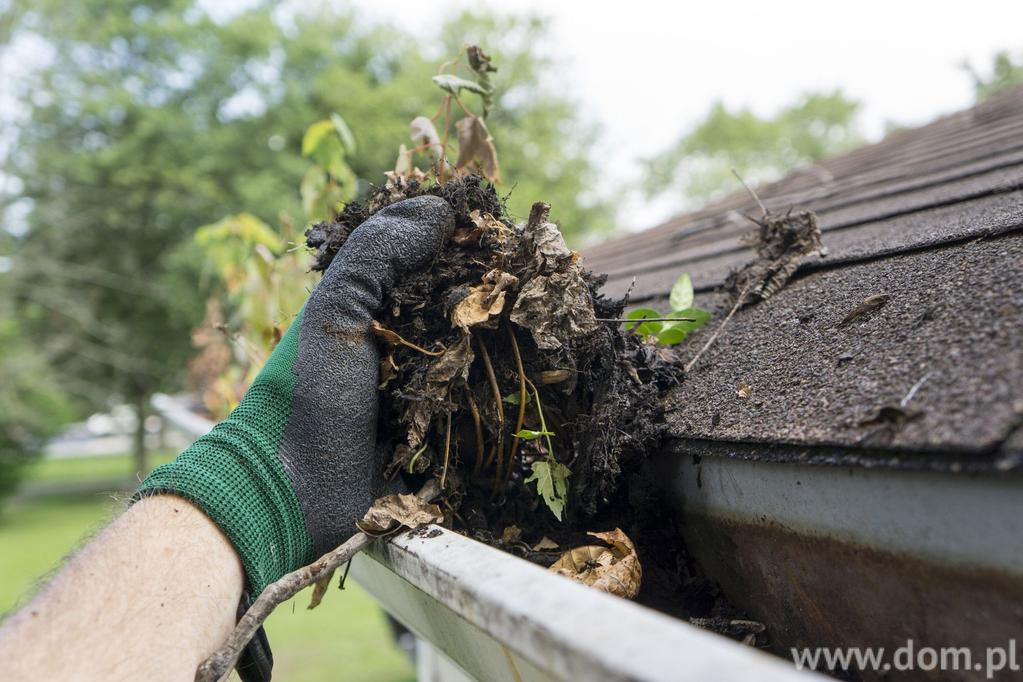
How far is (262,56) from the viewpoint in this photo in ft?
52.3

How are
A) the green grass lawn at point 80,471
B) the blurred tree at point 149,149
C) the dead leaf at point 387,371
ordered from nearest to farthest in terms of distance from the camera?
the dead leaf at point 387,371, the blurred tree at point 149,149, the green grass lawn at point 80,471

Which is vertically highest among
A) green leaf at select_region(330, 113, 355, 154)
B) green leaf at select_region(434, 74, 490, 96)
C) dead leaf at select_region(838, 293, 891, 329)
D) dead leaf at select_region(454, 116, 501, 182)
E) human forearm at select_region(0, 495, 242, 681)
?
green leaf at select_region(330, 113, 355, 154)

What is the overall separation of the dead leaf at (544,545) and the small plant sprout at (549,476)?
1.8 inches

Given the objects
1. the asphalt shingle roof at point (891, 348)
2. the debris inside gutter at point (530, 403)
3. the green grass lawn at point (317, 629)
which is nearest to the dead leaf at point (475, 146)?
the debris inside gutter at point (530, 403)

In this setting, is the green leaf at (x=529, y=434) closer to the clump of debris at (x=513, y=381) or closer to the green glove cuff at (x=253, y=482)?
the clump of debris at (x=513, y=381)

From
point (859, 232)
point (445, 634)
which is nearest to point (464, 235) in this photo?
point (445, 634)

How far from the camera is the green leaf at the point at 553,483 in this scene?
1092mm

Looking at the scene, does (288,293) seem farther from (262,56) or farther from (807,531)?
Answer: (262,56)

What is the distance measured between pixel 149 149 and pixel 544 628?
1707 cm

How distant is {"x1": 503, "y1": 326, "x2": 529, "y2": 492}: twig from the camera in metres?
1.12

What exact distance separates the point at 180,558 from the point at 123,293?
17.8m

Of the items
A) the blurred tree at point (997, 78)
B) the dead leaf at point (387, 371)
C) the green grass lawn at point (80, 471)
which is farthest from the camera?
the green grass lawn at point (80, 471)

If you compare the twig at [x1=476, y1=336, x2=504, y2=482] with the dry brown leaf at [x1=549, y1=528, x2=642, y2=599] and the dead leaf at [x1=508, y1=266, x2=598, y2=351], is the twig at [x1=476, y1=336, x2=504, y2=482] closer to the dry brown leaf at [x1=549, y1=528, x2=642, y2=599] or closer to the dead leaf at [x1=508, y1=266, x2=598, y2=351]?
the dead leaf at [x1=508, y1=266, x2=598, y2=351]

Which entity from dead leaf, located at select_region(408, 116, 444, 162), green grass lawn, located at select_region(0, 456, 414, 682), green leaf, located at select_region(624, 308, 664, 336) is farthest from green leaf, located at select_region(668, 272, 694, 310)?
green grass lawn, located at select_region(0, 456, 414, 682)
